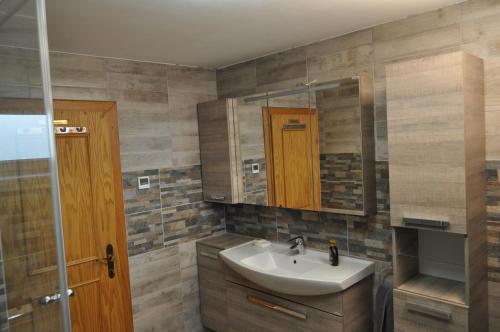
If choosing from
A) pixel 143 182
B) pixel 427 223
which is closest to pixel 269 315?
pixel 427 223

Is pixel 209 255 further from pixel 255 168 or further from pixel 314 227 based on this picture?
pixel 314 227

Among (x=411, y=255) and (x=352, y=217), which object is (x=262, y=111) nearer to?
(x=352, y=217)

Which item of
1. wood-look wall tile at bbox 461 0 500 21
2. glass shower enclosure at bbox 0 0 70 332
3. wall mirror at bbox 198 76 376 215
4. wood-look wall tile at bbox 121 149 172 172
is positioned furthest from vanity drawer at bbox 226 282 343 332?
wood-look wall tile at bbox 461 0 500 21

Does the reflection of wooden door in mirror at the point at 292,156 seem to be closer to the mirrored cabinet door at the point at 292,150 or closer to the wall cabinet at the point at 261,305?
the mirrored cabinet door at the point at 292,150

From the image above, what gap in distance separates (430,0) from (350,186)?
1.17 metres

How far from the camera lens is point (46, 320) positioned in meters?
1.41

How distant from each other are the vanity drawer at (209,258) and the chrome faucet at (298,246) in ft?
1.98

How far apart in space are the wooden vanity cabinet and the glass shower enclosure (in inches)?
73.7

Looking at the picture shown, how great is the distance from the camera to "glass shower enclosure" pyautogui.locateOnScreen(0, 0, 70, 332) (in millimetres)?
1289

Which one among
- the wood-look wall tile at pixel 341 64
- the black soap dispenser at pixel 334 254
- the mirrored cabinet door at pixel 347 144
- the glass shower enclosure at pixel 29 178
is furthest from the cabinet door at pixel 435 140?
the glass shower enclosure at pixel 29 178

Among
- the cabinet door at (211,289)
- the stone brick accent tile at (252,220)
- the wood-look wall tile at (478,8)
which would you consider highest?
the wood-look wall tile at (478,8)

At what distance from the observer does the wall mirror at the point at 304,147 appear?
252 cm

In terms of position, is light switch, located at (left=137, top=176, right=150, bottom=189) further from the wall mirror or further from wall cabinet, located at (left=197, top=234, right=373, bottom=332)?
wall cabinet, located at (left=197, top=234, right=373, bottom=332)

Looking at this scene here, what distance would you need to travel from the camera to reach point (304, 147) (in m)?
2.83
